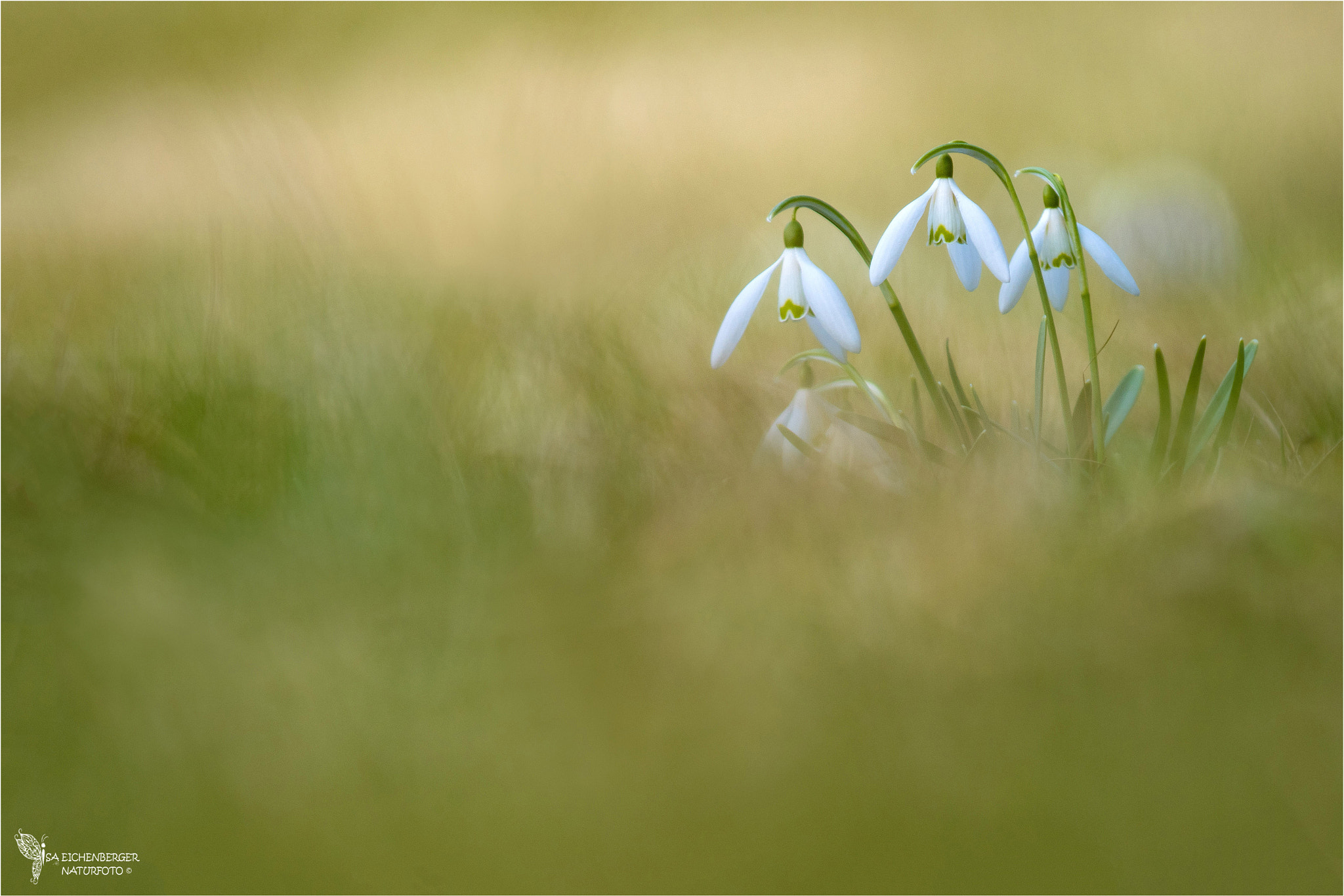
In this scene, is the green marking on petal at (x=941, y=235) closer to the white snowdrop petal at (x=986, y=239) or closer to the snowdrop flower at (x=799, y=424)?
the white snowdrop petal at (x=986, y=239)

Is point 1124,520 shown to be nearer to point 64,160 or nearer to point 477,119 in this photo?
point 477,119

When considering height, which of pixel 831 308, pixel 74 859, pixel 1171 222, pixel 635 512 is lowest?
pixel 74 859

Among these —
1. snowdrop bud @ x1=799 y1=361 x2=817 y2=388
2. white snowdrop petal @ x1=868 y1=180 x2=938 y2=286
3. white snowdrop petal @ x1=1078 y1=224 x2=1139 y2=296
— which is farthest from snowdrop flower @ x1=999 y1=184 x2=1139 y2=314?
snowdrop bud @ x1=799 y1=361 x2=817 y2=388

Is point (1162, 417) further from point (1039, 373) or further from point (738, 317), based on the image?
point (738, 317)

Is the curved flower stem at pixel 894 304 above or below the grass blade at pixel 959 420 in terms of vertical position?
above

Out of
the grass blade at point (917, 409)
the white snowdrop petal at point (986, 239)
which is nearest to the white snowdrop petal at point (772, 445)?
the grass blade at point (917, 409)

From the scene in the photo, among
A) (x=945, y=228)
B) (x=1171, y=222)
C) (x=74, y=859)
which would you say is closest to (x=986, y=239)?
(x=945, y=228)

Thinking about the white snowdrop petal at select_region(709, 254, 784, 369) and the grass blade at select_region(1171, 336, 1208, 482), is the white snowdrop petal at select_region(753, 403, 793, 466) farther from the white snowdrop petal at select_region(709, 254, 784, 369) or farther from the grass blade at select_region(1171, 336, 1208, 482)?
the grass blade at select_region(1171, 336, 1208, 482)
